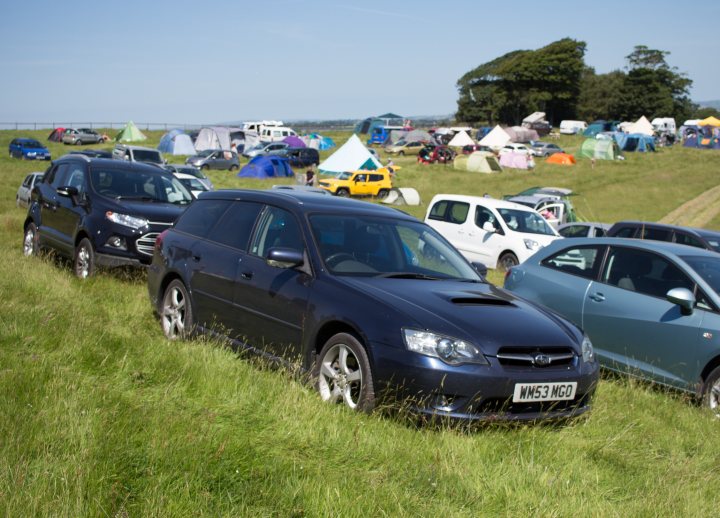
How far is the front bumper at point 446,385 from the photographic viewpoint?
16.2ft

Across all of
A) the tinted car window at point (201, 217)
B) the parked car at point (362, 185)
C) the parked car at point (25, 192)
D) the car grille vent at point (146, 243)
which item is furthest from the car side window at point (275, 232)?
the parked car at point (362, 185)

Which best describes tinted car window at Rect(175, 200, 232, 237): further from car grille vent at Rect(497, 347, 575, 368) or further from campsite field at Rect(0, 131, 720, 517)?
car grille vent at Rect(497, 347, 575, 368)

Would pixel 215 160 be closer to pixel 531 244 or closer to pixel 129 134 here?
pixel 129 134

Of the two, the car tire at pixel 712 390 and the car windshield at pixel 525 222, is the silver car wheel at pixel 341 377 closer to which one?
the car tire at pixel 712 390

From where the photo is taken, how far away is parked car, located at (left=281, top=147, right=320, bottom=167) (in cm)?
5172

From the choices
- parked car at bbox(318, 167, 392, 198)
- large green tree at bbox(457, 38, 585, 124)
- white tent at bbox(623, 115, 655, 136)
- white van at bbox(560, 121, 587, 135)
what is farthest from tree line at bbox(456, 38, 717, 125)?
parked car at bbox(318, 167, 392, 198)

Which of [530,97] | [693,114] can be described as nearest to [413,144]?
[530,97]

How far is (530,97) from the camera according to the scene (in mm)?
111750

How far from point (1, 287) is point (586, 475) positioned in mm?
6115

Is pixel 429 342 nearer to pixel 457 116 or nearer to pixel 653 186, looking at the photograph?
pixel 653 186

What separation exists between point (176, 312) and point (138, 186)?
15.6ft

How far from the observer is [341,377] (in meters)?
5.37

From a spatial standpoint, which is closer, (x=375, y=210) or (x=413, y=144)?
(x=375, y=210)

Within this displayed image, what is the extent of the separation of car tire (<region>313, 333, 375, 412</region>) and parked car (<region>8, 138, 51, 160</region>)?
4898 centimetres
